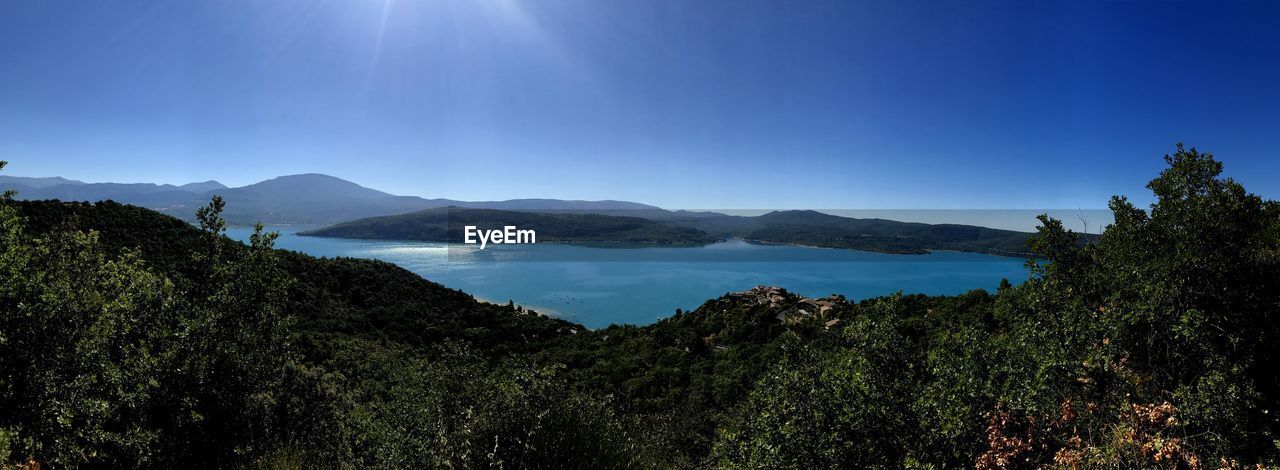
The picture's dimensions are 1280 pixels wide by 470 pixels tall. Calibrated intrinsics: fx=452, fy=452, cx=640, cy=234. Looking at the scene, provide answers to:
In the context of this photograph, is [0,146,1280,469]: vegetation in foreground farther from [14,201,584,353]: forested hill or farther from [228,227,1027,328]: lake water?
[228,227,1027,328]: lake water

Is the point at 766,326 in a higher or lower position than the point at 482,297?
higher

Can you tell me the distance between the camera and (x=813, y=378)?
9.04 metres

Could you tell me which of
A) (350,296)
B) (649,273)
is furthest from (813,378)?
(649,273)

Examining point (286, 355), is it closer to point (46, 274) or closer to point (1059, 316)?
point (46, 274)

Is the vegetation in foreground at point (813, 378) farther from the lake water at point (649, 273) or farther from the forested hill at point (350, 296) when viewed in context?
the lake water at point (649, 273)

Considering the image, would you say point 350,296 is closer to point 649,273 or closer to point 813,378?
point 813,378

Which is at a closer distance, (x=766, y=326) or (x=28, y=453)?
(x=28, y=453)

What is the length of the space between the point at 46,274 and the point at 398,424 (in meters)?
6.15

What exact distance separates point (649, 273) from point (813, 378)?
135038mm

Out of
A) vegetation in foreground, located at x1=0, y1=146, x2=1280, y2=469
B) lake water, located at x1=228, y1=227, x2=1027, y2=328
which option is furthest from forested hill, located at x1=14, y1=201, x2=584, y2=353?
lake water, located at x1=228, y1=227, x2=1027, y2=328

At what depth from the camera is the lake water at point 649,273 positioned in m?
104

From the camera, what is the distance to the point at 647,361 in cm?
3575

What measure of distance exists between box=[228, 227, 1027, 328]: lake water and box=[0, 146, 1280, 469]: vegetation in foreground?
75960 mm

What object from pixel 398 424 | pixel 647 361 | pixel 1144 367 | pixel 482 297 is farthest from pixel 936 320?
pixel 482 297
